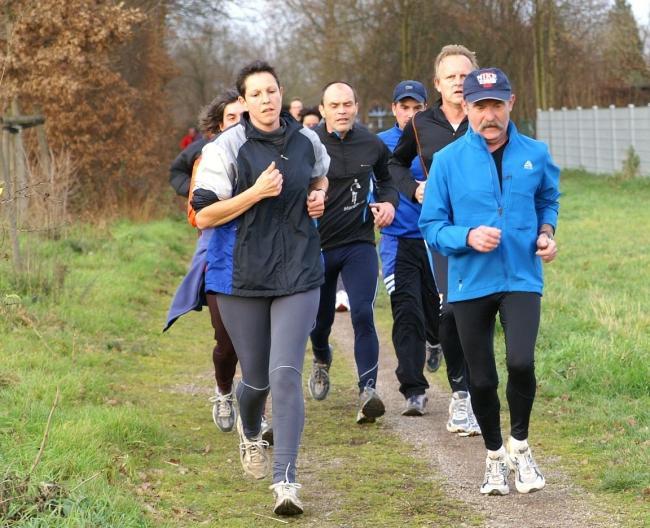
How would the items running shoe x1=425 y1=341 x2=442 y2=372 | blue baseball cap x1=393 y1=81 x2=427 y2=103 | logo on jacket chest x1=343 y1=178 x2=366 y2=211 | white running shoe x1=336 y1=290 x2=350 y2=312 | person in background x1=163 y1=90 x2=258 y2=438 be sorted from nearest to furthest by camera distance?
person in background x1=163 y1=90 x2=258 y2=438
logo on jacket chest x1=343 y1=178 x2=366 y2=211
blue baseball cap x1=393 y1=81 x2=427 y2=103
running shoe x1=425 y1=341 x2=442 y2=372
white running shoe x1=336 y1=290 x2=350 y2=312

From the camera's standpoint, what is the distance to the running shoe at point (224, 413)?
308 inches

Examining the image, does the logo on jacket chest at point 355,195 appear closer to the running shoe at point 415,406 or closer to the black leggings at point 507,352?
the running shoe at point 415,406

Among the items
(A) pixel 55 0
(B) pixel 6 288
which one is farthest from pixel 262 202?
(A) pixel 55 0

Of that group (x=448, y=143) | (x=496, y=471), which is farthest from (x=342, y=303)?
(x=496, y=471)

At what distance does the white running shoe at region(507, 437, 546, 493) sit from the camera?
5.82m

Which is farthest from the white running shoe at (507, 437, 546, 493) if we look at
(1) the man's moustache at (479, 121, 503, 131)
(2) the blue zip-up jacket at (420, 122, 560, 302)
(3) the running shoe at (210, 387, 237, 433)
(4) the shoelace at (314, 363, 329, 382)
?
(4) the shoelace at (314, 363, 329, 382)

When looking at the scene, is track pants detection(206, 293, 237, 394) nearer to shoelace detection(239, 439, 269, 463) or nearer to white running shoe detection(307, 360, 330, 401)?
white running shoe detection(307, 360, 330, 401)

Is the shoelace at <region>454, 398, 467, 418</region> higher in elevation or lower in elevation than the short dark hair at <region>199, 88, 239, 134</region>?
lower

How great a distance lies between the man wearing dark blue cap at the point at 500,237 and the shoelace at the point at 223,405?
7.69 feet

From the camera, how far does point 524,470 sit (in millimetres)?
5844

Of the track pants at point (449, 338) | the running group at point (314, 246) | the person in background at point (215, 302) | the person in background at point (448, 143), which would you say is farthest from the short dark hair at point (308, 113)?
the running group at point (314, 246)

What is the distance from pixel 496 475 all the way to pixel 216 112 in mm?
3306

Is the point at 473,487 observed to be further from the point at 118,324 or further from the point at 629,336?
the point at 118,324

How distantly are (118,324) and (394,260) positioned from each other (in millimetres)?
4332
